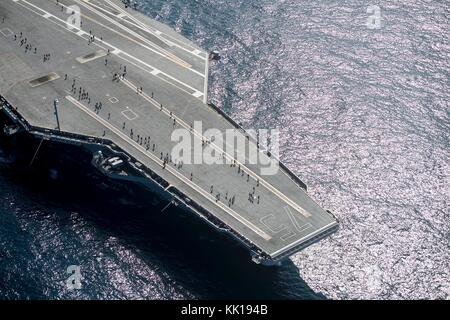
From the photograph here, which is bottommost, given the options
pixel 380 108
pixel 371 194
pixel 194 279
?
pixel 194 279

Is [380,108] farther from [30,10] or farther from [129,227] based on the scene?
[30,10]

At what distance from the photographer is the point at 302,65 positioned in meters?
111

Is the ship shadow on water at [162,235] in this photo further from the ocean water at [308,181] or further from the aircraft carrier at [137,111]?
the aircraft carrier at [137,111]

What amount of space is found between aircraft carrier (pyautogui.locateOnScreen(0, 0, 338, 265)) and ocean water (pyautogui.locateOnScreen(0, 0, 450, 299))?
5.15 meters

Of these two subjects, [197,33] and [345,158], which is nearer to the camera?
[345,158]

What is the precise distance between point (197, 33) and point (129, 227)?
47.6m

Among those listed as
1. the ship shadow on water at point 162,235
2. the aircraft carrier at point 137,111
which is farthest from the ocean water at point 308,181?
the aircraft carrier at point 137,111

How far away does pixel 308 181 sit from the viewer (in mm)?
91312

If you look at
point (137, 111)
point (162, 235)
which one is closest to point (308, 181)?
point (162, 235)

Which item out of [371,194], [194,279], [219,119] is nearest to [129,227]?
[194,279]

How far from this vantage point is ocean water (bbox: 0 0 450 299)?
254 ft

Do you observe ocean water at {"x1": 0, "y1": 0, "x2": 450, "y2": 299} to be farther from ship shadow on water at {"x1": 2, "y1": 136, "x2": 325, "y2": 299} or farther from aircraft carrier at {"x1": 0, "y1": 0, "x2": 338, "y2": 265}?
aircraft carrier at {"x1": 0, "y1": 0, "x2": 338, "y2": 265}

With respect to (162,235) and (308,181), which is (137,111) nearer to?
(162,235)

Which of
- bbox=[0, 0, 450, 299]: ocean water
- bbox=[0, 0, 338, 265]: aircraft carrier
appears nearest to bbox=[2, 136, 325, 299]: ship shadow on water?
bbox=[0, 0, 450, 299]: ocean water
